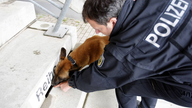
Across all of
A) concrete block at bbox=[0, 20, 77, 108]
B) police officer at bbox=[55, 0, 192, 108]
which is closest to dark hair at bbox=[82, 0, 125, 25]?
police officer at bbox=[55, 0, 192, 108]

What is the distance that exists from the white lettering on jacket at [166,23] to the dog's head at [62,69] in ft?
5.05

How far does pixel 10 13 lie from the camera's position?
2.39 meters

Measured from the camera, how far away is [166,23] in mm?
1059

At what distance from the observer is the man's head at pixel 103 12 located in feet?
3.56

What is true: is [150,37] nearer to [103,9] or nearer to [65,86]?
[103,9]

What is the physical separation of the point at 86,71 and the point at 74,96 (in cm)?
72

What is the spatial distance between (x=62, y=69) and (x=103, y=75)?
1.01m

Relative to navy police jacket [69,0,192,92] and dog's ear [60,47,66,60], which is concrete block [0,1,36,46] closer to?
dog's ear [60,47,66,60]

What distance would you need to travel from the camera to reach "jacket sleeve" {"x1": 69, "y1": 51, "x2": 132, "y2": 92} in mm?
1310

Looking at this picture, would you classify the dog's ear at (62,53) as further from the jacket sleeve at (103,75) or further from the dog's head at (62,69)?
the jacket sleeve at (103,75)

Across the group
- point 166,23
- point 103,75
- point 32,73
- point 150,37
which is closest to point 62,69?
point 32,73

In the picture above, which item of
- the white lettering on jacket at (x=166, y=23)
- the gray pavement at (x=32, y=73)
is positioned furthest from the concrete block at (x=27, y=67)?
the white lettering on jacket at (x=166, y=23)

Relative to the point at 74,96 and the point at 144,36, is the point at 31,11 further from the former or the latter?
the point at 144,36

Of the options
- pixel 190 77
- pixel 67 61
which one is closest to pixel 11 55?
pixel 67 61
